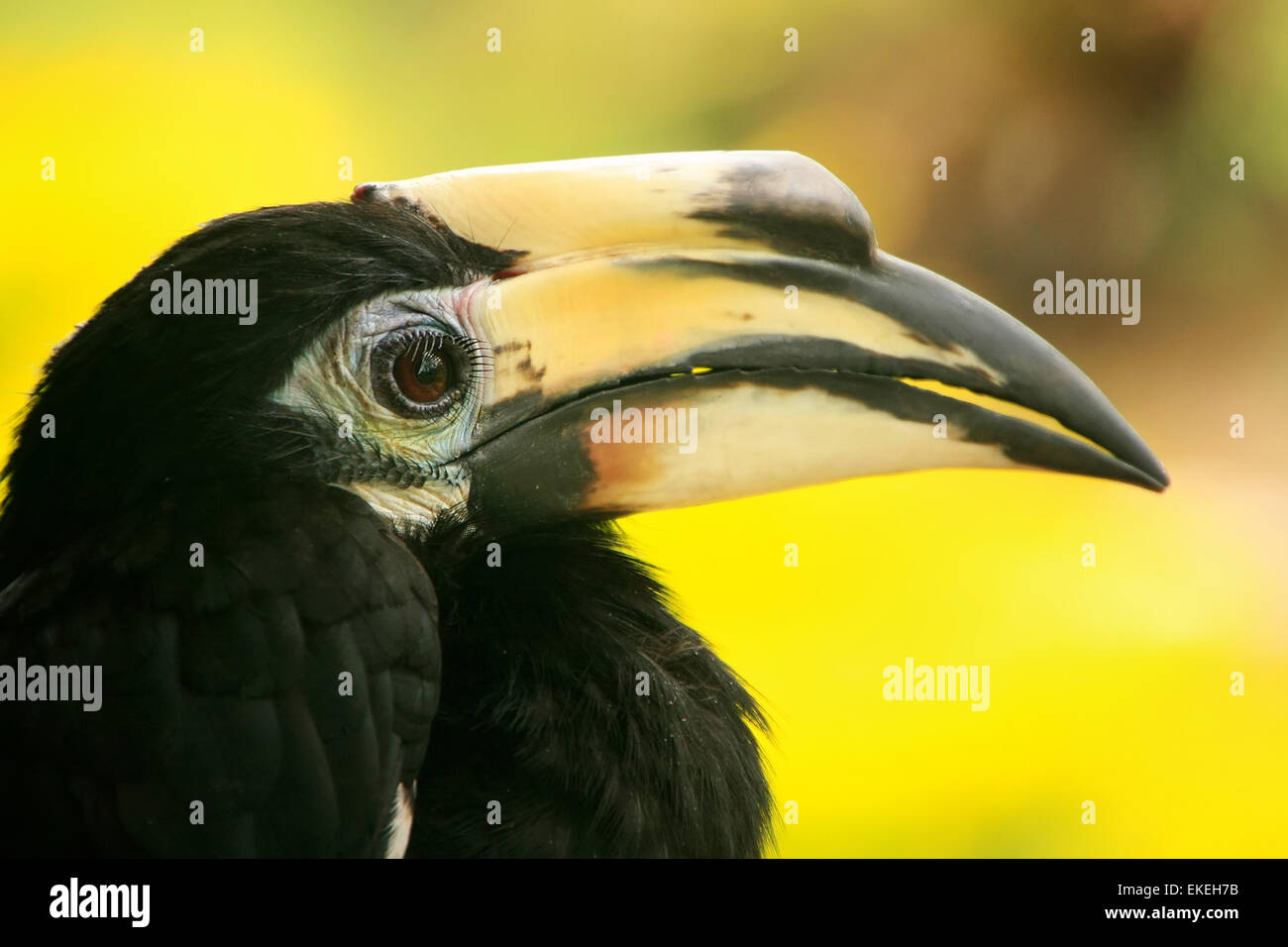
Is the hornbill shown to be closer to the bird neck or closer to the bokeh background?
the bird neck

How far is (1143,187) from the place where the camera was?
10.0 feet

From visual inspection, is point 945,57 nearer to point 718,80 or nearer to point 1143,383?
point 718,80

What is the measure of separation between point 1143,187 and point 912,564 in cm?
111

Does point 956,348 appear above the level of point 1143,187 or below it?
below

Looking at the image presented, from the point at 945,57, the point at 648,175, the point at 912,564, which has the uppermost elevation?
the point at 945,57

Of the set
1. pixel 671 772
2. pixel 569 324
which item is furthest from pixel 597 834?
pixel 569 324

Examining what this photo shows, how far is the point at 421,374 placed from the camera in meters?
1.35

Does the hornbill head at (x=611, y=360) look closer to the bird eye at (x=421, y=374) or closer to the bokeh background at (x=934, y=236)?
the bird eye at (x=421, y=374)

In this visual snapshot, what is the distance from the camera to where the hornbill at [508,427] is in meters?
1.23

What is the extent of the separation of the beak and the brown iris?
5cm

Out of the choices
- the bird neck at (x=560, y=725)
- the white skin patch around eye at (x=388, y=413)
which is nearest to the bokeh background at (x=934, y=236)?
the bird neck at (x=560, y=725)

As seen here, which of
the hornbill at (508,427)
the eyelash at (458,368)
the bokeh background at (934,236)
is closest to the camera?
the hornbill at (508,427)

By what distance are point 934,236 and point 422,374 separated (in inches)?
78.3

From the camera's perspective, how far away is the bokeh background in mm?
2432
